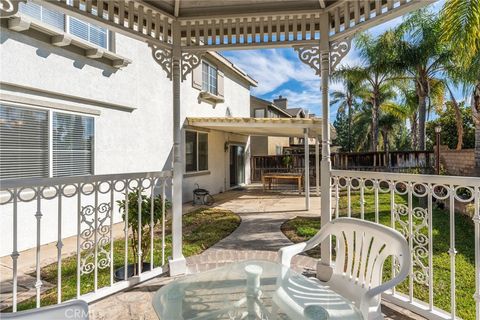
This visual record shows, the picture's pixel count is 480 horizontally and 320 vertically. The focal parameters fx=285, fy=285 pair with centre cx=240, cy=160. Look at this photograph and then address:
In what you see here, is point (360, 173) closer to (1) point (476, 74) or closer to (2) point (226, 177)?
(1) point (476, 74)

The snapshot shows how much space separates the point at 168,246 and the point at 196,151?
5849 mm

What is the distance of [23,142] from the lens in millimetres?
5270

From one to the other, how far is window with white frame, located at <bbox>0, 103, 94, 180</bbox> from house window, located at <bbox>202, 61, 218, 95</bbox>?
575cm

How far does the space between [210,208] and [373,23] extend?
7167mm

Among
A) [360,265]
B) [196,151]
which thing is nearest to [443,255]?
[360,265]

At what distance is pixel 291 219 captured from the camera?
7715mm

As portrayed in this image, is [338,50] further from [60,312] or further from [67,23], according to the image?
[67,23]

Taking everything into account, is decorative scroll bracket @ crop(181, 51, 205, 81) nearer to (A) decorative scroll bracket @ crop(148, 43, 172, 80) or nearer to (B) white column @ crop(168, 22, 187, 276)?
(B) white column @ crop(168, 22, 187, 276)

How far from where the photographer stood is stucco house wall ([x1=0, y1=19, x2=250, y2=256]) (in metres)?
5.19

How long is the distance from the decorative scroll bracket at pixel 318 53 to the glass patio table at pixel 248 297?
265 cm

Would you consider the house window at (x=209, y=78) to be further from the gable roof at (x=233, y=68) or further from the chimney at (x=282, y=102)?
the chimney at (x=282, y=102)

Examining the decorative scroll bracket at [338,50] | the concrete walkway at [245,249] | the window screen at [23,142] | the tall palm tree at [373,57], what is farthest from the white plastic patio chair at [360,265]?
the tall palm tree at [373,57]

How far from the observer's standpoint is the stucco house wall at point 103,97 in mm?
5188

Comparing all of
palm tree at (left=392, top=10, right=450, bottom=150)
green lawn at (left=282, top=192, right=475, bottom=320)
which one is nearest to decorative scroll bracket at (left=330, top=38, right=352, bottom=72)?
green lawn at (left=282, top=192, right=475, bottom=320)
